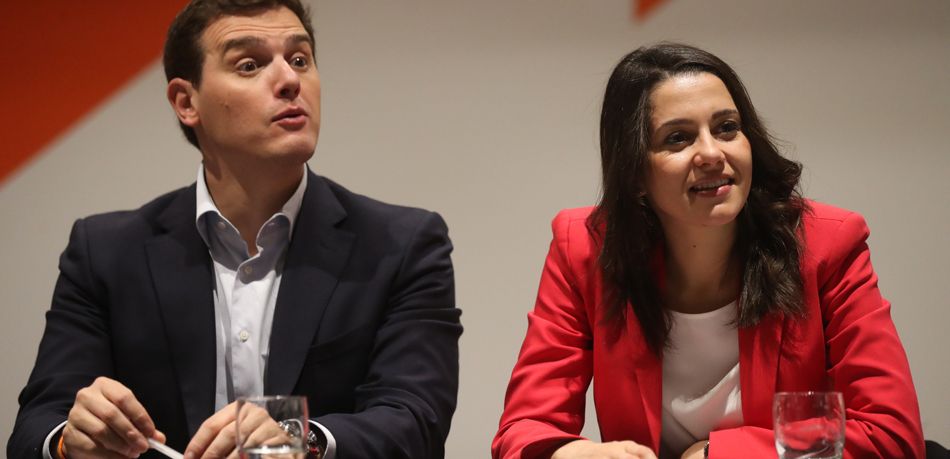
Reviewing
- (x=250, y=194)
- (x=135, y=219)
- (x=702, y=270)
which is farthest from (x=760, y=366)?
(x=135, y=219)

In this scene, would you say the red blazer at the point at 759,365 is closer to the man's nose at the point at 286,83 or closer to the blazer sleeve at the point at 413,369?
the blazer sleeve at the point at 413,369

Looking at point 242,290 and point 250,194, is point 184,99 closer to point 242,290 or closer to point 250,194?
point 250,194

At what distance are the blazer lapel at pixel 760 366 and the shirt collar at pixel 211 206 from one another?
3.72 feet

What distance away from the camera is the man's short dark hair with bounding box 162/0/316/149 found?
2.08 metres

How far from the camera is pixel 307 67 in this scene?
2100mm

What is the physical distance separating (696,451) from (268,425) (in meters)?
0.90

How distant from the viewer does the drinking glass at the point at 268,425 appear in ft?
3.99

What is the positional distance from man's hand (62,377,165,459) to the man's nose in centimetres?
81

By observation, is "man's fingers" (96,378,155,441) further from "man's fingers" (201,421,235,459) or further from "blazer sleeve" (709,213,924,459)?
"blazer sleeve" (709,213,924,459)

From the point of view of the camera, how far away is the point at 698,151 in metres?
1.70

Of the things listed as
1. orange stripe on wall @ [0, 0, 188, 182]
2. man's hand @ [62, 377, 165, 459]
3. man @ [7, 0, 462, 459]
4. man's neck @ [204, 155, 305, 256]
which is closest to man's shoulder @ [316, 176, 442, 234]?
man @ [7, 0, 462, 459]

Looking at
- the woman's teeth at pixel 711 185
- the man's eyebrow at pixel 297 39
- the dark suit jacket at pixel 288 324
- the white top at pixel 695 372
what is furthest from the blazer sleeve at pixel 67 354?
the woman's teeth at pixel 711 185

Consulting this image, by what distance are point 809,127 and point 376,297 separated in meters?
2.03

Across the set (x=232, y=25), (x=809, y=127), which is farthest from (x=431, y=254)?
(x=809, y=127)
